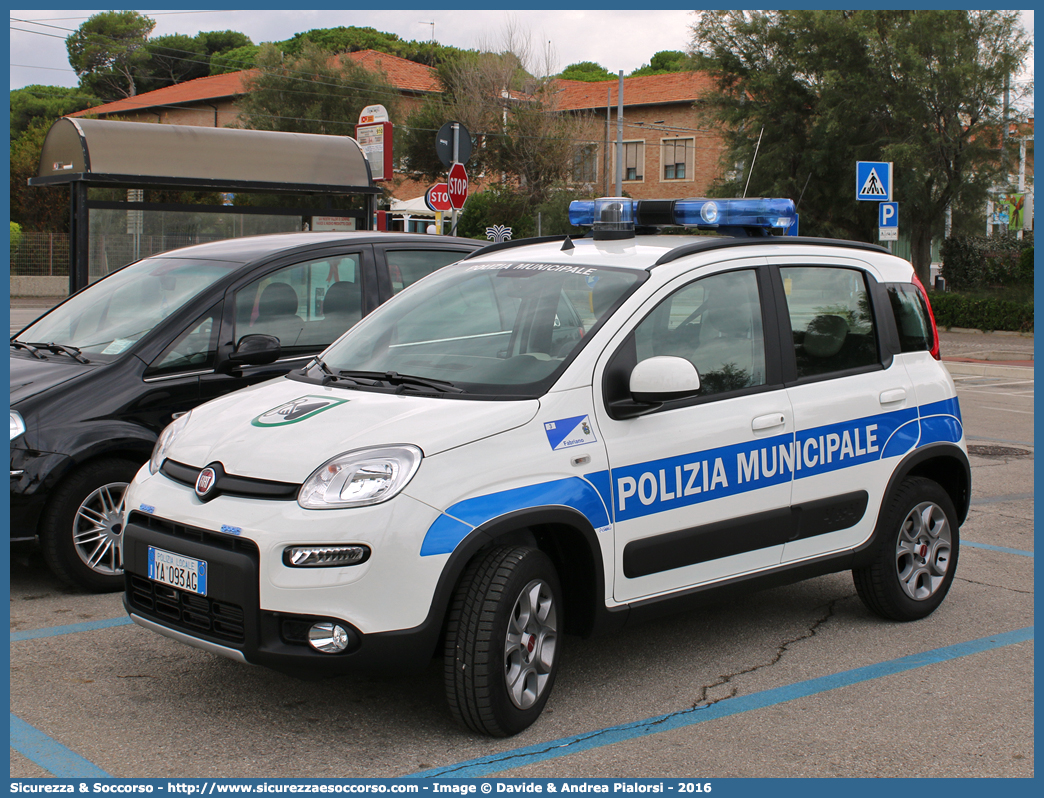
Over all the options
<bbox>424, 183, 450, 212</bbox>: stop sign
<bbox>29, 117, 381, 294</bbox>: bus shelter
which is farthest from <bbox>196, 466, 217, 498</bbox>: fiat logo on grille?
<bbox>424, 183, 450, 212</bbox>: stop sign

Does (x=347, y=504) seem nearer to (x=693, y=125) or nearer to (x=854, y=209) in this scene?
(x=854, y=209)

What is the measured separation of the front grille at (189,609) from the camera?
12.2ft

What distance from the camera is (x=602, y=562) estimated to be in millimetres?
4051

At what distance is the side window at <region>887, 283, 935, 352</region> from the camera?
17.7 feet

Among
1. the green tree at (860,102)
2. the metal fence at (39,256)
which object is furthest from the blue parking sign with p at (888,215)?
the metal fence at (39,256)

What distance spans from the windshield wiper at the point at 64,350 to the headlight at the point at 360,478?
2.77 meters

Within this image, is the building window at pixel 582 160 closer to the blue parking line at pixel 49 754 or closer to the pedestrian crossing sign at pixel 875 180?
the pedestrian crossing sign at pixel 875 180

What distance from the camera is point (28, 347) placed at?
627 cm

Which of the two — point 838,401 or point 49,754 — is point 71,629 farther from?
point 838,401

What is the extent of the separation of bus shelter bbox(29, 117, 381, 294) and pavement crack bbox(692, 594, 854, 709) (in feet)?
29.1

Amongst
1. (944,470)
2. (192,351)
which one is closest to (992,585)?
(944,470)

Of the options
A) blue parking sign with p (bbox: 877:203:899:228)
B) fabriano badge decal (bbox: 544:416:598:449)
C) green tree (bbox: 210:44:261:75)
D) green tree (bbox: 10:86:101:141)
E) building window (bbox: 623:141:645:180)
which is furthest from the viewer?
green tree (bbox: 210:44:261:75)

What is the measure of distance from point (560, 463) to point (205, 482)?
1.26m

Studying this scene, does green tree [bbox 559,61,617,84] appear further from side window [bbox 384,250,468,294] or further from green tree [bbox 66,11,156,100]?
side window [bbox 384,250,468,294]
